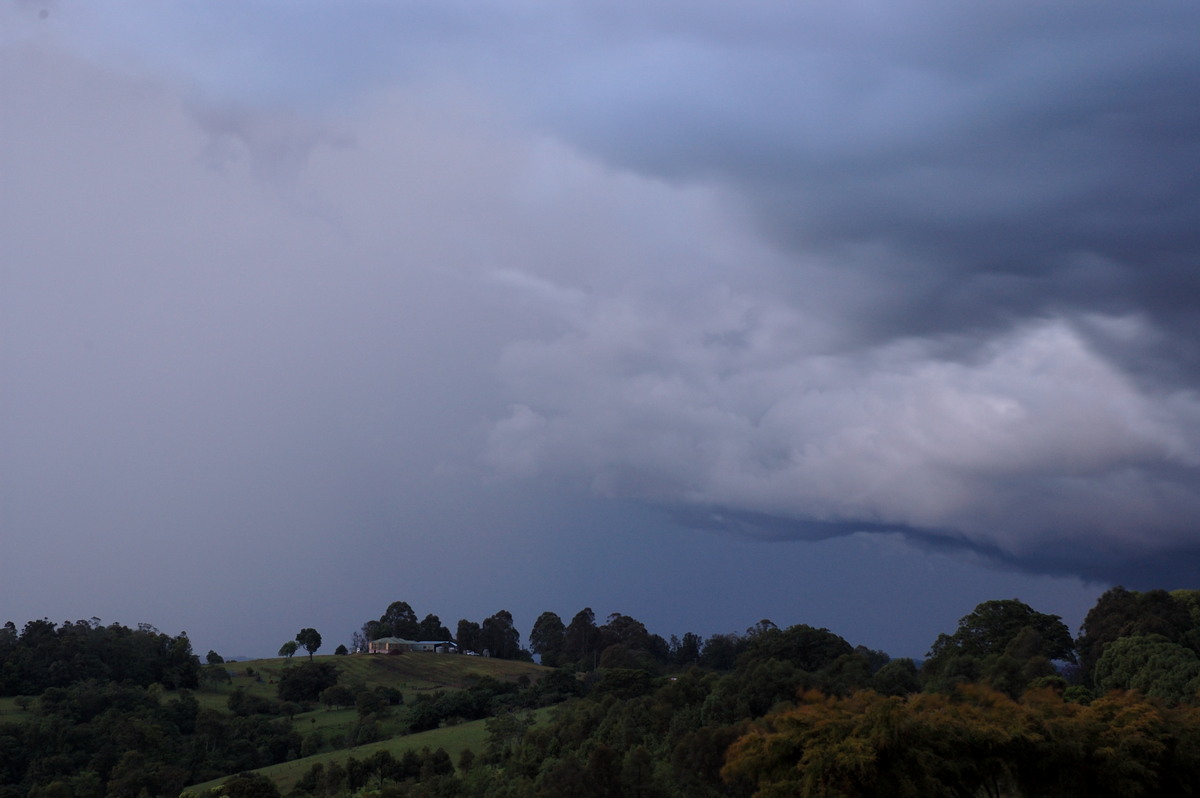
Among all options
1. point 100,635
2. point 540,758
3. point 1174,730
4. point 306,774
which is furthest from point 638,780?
point 100,635

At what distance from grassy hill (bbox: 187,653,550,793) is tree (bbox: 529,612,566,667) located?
12400 millimetres

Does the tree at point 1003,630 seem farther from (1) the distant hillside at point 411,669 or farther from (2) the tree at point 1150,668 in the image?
(1) the distant hillside at point 411,669

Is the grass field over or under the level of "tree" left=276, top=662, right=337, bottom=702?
under

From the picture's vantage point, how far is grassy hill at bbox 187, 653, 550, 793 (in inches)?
2798

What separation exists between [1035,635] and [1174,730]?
38125mm

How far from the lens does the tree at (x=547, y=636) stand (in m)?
150

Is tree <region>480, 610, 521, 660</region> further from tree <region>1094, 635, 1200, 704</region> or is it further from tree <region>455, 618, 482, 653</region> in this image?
tree <region>1094, 635, 1200, 704</region>

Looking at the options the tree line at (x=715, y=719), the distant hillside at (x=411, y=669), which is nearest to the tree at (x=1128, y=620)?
the tree line at (x=715, y=719)

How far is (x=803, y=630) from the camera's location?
74.2 meters

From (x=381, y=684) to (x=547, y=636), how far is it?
4565 cm

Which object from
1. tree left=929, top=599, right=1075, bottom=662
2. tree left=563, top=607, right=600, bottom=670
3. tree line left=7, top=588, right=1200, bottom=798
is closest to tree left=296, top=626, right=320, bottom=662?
tree line left=7, top=588, right=1200, bottom=798

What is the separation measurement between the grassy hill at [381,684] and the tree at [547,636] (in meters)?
12.4

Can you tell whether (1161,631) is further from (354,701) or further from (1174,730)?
(354,701)

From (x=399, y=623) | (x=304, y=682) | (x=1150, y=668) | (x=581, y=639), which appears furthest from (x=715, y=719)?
(x=399, y=623)
